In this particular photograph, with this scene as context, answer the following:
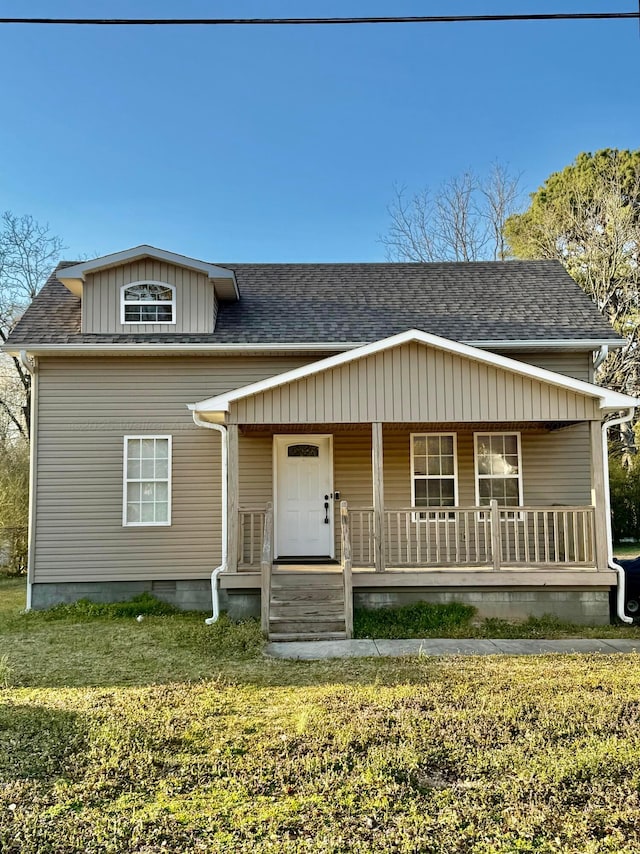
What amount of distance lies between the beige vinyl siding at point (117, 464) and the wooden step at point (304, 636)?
2778 millimetres

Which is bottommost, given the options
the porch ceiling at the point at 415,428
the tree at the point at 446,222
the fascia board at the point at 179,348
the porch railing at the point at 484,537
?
the porch railing at the point at 484,537

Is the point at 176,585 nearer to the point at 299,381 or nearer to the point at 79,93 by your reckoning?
the point at 299,381

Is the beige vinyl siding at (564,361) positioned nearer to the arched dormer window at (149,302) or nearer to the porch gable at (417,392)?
the porch gable at (417,392)

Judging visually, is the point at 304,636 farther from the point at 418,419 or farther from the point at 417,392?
the point at 417,392

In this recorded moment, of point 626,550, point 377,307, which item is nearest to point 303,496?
point 377,307

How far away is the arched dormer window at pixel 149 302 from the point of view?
11.1m

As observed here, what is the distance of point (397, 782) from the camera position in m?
3.90

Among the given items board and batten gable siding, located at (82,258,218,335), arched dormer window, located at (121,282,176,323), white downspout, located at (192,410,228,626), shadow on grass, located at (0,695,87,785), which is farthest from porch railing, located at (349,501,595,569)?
shadow on grass, located at (0,695,87,785)

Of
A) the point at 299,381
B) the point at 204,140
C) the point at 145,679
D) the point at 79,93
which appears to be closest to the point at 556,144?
the point at 204,140

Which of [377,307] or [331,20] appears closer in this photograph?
[331,20]

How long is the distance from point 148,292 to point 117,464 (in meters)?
3.05

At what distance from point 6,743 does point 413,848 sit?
2.97 m

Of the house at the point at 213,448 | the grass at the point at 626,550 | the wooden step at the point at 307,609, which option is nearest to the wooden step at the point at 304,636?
the wooden step at the point at 307,609

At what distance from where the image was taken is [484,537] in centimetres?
1031
